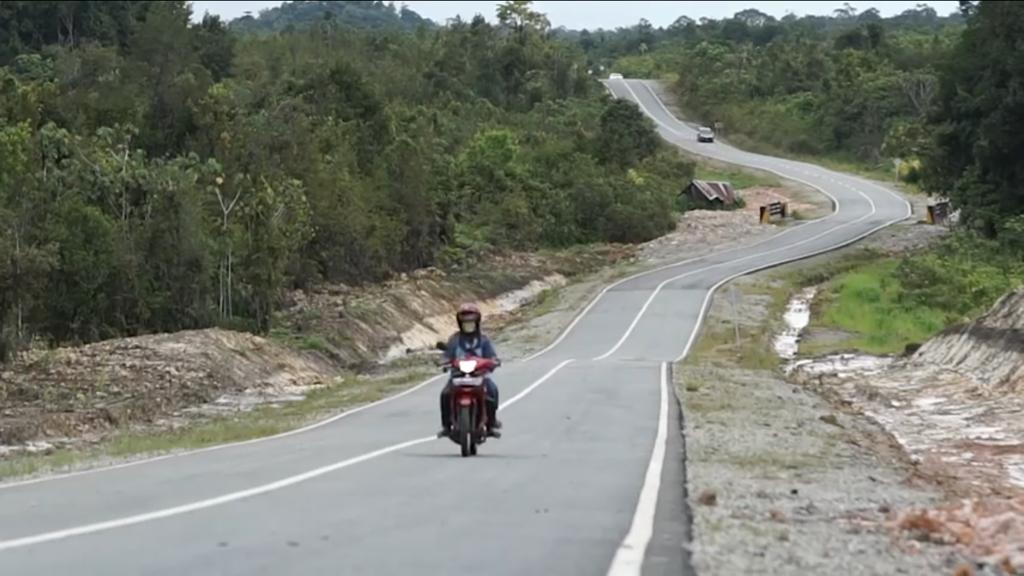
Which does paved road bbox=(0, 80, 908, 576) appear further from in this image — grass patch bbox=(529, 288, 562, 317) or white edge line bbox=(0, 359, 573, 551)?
grass patch bbox=(529, 288, 562, 317)

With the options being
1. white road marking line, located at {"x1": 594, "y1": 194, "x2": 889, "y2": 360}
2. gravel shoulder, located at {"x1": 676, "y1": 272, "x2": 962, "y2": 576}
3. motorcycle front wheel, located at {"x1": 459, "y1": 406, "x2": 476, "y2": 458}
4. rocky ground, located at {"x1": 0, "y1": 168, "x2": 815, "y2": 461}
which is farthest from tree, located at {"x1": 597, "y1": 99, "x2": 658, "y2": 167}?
motorcycle front wheel, located at {"x1": 459, "y1": 406, "x2": 476, "y2": 458}

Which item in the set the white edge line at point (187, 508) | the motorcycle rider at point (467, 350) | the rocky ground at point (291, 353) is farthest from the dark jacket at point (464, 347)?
the rocky ground at point (291, 353)

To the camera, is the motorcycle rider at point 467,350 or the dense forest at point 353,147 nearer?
the motorcycle rider at point 467,350

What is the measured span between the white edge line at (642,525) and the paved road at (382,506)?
0.08ft

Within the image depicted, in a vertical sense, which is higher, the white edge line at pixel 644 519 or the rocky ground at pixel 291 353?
the white edge line at pixel 644 519

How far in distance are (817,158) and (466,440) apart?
100196mm

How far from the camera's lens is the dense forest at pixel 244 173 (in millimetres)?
33312

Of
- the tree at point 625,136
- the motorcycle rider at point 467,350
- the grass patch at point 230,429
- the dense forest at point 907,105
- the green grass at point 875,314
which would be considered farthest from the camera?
the tree at point 625,136

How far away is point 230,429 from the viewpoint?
74.7 ft

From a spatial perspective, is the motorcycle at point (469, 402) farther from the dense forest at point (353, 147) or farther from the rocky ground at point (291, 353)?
the dense forest at point (353, 147)

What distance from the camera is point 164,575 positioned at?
8.15 metres

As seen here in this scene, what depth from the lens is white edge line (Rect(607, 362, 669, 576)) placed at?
8.59 m

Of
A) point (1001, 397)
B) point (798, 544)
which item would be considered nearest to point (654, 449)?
point (798, 544)

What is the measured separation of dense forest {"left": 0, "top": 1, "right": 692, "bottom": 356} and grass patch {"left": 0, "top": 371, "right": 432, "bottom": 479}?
5.68m
